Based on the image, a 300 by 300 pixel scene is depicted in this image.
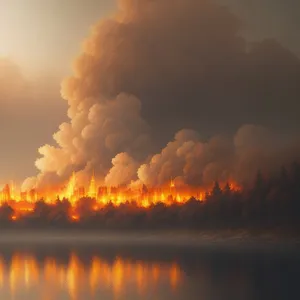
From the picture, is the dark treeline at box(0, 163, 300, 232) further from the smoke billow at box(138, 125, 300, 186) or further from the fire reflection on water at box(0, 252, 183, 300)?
the fire reflection on water at box(0, 252, 183, 300)

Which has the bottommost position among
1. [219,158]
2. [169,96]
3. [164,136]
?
[219,158]

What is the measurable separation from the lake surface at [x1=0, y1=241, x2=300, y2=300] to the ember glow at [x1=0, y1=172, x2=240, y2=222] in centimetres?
105

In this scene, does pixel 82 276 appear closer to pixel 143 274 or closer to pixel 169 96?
pixel 143 274

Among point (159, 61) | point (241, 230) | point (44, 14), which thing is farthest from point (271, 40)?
point (44, 14)

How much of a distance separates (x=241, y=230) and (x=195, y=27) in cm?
473

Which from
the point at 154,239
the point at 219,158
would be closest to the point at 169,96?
the point at 219,158

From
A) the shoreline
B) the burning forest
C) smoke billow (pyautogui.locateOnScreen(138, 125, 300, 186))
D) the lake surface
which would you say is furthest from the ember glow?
the lake surface

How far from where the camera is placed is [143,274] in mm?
10789

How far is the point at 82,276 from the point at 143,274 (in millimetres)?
1257

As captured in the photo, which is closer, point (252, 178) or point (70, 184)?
point (252, 178)

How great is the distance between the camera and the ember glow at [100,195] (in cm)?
1164

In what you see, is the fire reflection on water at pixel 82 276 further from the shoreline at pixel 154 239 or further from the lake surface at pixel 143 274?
the shoreline at pixel 154 239

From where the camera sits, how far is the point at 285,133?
1138 cm

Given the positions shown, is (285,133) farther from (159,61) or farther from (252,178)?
(159,61)
